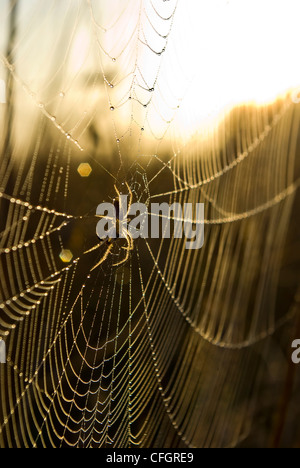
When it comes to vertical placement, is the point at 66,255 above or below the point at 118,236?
below

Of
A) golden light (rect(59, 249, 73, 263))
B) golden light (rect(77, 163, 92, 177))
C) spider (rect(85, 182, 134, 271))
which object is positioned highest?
golden light (rect(77, 163, 92, 177))

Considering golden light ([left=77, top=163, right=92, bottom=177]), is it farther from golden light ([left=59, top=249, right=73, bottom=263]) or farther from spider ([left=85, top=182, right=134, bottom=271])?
golden light ([left=59, top=249, right=73, bottom=263])

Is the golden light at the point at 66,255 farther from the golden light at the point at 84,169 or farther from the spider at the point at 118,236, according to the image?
the golden light at the point at 84,169

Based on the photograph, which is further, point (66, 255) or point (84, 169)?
point (84, 169)

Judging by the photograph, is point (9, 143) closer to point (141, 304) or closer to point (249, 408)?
point (141, 304)

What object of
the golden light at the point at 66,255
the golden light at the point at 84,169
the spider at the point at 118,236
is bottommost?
the golden light at the point at 66,255

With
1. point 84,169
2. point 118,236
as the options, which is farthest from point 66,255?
point 84,169

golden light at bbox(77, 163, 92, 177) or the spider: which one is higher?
golden light at bbox(77, 163, 92, 177)

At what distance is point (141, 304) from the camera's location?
304 cm

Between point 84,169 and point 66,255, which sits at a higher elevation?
point 84,169

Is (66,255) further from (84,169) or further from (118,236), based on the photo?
(84,169)

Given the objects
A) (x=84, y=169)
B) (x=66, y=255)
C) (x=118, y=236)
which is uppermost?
(x=84, y=169)

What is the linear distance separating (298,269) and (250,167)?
3.56 ft

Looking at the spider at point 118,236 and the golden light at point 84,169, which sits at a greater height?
the golden light at point 84,169
